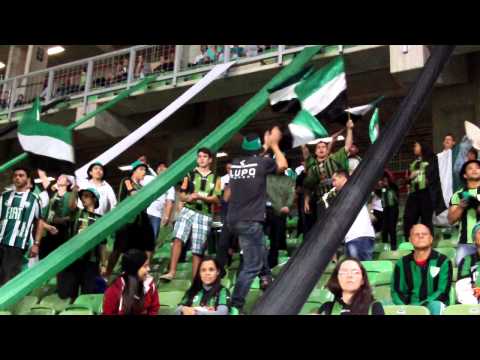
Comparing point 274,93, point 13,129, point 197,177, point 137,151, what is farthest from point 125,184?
point 137,151

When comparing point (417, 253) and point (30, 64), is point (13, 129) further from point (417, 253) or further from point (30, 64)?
point (417, 253)

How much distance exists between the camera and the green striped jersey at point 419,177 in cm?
603

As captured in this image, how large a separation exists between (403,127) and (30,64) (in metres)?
14.7

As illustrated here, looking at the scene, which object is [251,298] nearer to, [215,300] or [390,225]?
[215,300]

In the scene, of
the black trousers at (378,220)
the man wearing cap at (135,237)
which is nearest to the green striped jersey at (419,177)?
the black trousers at (378,220)

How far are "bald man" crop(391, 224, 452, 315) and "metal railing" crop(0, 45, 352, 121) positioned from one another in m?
6.53

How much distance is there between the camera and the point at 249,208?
422 centimetres

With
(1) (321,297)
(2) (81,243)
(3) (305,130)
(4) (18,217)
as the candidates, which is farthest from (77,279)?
(3) (305,130)

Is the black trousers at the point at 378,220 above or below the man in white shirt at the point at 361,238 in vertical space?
above

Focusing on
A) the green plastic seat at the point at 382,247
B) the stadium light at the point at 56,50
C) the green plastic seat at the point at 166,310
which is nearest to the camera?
the green plastic seat at the point at 166,310

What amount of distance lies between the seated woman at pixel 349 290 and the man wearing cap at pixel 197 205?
86.9 inches

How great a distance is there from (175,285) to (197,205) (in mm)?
705

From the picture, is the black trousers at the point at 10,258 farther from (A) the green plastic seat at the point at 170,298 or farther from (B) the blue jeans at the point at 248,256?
(B) the blue jeans at the point at 248,256
